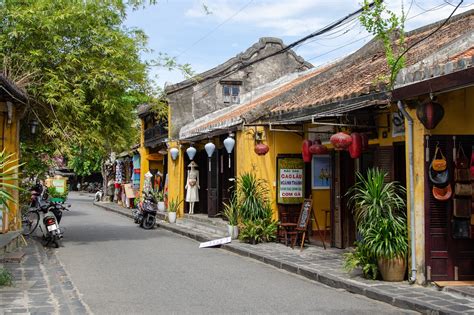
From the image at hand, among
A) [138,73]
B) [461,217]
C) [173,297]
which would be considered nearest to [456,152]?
[461,217]

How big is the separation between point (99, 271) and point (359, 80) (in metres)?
6.68

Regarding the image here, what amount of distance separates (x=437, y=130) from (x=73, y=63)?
9195 millimetres

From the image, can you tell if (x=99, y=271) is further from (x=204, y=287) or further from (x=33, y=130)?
(x=33, y=130)

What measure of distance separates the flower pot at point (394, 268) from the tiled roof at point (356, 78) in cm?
270

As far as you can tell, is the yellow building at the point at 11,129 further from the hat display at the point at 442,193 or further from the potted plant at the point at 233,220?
the hat display at the point at 442,193

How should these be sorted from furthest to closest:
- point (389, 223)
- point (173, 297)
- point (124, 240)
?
point (124, 240) < point (389, 223) < point (173, 297)

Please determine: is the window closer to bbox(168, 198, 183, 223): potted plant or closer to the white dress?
the white dress

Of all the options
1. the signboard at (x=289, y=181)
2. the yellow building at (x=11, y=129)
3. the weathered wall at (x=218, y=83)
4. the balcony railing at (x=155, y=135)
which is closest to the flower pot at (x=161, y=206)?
the balcony railing at (x=155, y=135)

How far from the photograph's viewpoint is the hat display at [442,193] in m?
8.44

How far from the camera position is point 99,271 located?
1049 cm

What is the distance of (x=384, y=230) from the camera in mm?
8750

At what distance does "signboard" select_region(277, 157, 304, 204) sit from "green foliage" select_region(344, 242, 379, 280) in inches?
194

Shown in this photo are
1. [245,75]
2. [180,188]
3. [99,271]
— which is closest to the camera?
[99,271]

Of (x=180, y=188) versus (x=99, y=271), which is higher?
(x=180, y=188)
